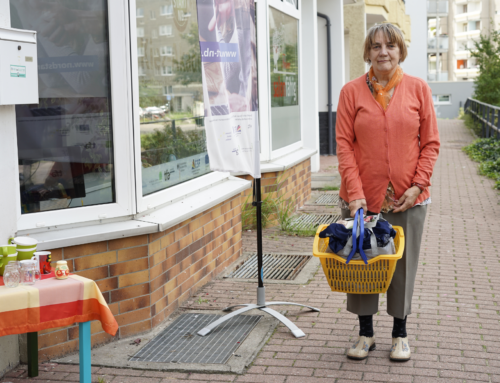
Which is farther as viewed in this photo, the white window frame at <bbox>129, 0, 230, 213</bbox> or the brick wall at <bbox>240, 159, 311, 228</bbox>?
the brick wall at <bbox>240, 159, 311, 228</bbox>

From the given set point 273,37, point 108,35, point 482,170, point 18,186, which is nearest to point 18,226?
point 18,186

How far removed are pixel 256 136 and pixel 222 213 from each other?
1740mm

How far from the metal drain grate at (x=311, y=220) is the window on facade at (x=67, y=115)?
4079 millimetres

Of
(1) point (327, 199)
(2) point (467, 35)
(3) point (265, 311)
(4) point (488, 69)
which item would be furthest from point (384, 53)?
(2) point (467, 35)

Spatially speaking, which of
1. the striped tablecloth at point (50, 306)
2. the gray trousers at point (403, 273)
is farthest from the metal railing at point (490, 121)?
the striped tablecloth at point (50, 306)

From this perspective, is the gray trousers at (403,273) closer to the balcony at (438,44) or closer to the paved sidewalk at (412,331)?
the paved sidewalk at (412,331)

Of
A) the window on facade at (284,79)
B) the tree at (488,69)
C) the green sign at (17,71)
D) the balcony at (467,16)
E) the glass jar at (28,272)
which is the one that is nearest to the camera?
the glass jar at (28,272)

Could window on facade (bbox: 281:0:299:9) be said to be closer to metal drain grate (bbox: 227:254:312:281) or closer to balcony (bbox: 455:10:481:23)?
metal drain grate (bbox: 227:254:312:281)

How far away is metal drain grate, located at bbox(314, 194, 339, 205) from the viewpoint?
33.6 ft

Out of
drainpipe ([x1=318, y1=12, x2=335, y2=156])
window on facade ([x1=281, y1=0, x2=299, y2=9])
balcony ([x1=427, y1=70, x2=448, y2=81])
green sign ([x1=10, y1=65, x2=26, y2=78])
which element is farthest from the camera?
balcony ([x1=427, y1=70, x2=448, y2=81])

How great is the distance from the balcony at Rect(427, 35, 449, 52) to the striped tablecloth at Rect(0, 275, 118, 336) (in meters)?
64.3

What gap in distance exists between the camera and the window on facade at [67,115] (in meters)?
4.04

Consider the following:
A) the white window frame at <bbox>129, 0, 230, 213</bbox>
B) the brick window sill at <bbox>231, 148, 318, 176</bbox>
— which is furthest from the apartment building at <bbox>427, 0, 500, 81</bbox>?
the white window frame at <bbox>129, 0, 230, 213</bbox>

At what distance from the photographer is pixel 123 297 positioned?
447 cm
